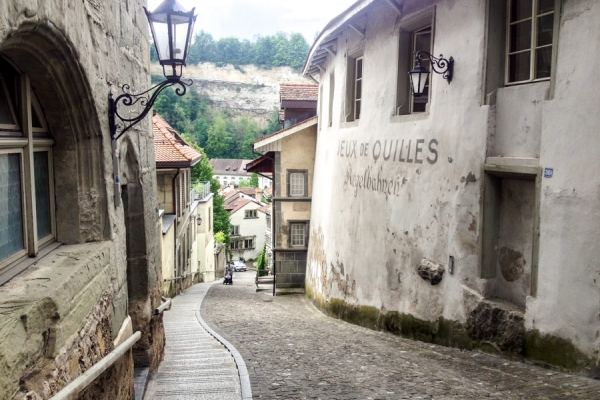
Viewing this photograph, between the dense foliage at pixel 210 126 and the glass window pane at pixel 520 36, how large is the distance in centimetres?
9430

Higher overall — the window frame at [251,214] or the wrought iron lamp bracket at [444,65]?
the wrought iron lamp bracket at [444,65]

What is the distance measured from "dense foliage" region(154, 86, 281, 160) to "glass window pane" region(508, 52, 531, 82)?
309ft

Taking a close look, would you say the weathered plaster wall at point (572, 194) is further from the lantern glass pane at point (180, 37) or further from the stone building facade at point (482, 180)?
the lantern glass pane at point (180, 37)

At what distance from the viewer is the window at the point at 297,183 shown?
18.8 metres

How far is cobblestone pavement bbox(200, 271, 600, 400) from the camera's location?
5273 mm

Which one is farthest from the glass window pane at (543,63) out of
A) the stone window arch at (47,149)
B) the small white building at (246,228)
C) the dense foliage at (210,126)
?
the dense foliage at (210,126)

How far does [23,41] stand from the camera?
3068mm

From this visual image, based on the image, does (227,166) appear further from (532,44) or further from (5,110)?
(5,110)

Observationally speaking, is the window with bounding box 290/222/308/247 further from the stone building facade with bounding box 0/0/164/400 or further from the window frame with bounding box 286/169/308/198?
the stone building facade with bounding box 0/0/164/400

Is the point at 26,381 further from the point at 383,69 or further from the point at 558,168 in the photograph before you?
the point at 383,69

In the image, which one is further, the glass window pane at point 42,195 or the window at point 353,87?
the window at point 353,87

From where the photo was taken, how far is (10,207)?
3.26 m

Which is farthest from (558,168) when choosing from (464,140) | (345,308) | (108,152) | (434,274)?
(345,308)

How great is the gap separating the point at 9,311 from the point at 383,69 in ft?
27.2
